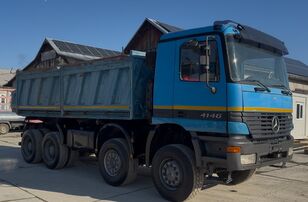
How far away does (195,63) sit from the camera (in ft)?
24.2

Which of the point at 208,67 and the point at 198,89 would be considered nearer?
the point at 208,67

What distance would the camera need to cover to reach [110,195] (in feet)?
27.2

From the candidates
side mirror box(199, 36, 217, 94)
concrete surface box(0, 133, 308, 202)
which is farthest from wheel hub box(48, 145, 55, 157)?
side mirror box(199, 36, 217, 94)

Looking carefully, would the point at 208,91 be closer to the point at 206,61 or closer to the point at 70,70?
the point at 206,61

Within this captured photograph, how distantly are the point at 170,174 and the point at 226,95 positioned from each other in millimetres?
1874

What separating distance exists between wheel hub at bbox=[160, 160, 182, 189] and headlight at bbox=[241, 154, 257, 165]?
1.22m

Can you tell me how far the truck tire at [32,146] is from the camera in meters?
12.2

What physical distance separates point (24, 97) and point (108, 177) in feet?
16.6

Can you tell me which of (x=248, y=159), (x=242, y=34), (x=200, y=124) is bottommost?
(x=248, y=159)

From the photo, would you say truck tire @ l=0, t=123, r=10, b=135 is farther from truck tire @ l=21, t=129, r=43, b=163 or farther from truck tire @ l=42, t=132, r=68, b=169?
truck tire @ l=42, t=132, r=68, b=169

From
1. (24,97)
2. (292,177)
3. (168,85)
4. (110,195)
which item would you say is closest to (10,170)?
(24,97)

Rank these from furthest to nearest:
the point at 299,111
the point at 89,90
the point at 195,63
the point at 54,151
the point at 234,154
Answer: the point at 299,111 → the point at 54,151 → the point at 89,90 → the point at 195,63 → the point at 234,154

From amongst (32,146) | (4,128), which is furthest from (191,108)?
(4,128)

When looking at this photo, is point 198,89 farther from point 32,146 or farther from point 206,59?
point 32,146
